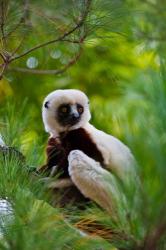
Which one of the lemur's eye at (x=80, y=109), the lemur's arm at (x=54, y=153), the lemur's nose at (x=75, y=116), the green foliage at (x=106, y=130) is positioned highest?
the green foliage at (x=106, y=130)

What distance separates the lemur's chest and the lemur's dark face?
7 centimetres

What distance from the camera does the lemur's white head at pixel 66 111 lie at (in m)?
3.30

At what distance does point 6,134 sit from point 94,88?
3.04 m

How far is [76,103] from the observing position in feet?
10.9

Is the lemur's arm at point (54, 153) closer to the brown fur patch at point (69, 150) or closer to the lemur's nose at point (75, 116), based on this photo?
the brown fur patch at point (69, 150)

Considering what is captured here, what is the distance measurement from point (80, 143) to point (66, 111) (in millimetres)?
263

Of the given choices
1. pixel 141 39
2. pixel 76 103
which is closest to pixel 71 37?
pixel 76 103

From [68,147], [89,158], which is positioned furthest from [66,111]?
[89,158]

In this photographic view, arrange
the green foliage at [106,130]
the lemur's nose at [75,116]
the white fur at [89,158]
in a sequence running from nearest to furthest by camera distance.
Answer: the green foliage at [106,130] → the white fur at [89,158] → the lemur's nose at [75,116]

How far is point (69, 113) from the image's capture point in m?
3.34

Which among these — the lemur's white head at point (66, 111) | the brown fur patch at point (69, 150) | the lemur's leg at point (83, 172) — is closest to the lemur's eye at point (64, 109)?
the lemur's white head at point (66, 111)

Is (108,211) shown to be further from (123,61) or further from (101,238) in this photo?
(123,61)

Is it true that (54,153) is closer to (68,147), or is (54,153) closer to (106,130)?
(68,147)

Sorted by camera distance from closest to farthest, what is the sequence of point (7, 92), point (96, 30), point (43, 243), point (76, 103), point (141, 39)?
point (43, 243) → point (96, 30) → point (76, 103) → point (141, 39) → point (7, 92)
